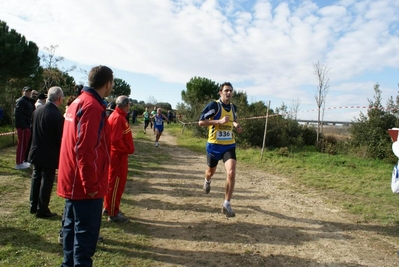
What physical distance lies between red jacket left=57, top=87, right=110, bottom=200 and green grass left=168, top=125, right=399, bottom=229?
467 cm

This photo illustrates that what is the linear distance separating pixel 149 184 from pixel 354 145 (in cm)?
1248

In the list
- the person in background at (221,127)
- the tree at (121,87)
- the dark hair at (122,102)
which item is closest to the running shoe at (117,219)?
the dark hair at (122,102)

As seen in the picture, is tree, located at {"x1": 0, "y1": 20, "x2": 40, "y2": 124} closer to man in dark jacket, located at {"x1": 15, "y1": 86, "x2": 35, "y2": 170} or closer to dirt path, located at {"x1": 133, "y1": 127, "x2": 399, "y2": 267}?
man in dark jacket, located at {"x1": 15, "y1": 86, "x2": 35, "y2": 170}

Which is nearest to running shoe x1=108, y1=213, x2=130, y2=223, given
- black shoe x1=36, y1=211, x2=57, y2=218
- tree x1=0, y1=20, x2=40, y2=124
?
black shoe x1=36, y1=211, x2=57, y2=218

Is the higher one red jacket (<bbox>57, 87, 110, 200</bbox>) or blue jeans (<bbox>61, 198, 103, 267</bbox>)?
red jacket (<bbox>57, 87, 110, 200</bbox>)

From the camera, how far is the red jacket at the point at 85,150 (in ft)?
8.16

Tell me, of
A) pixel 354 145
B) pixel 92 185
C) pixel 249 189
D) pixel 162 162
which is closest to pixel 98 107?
pixel 92 185

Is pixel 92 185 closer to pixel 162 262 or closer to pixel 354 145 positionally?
pixel 162 262

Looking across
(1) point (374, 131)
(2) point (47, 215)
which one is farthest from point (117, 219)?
(1) point (374, 131)

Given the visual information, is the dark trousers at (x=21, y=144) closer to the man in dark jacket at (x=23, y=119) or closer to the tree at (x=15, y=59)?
the man in dark jacket at (x=23, y=119)

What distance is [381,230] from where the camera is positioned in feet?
15.4

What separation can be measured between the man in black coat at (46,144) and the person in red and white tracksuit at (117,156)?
82cm

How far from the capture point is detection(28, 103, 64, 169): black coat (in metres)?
4.45

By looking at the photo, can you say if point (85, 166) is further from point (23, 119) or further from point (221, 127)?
point (23, 119)
